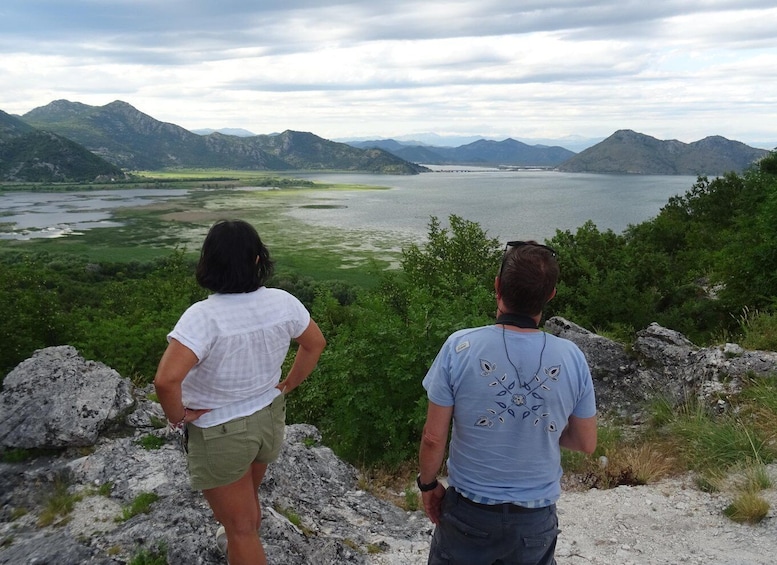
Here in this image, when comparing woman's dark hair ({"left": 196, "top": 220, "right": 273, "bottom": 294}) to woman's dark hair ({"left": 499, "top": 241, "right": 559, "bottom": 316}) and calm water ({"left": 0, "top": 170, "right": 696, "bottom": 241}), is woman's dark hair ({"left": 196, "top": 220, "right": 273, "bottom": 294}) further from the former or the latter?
calm water ({"left": 0, "top": 170, "right": 696, "bottom": 241})

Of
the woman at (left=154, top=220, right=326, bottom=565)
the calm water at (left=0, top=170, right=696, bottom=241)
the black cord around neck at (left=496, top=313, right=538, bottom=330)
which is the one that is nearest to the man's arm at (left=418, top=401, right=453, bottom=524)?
the black cord around neck at (left=496, top=313, right=538, bottom=330)

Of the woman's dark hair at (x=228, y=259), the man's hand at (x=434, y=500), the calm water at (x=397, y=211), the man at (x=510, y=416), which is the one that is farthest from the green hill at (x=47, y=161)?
the man at (x=510, y=416)

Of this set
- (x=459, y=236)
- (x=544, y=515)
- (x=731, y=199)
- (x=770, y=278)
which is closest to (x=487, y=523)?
(x=544, y=515)

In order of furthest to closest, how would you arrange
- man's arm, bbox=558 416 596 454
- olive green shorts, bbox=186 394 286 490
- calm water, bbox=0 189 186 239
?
calm water, bbox=0 189 186 239 < olive green shorts, bbox=186 394 286 490 < man's arm, bbox=558 416 596 454

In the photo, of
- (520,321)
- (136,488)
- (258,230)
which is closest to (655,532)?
(520,321)

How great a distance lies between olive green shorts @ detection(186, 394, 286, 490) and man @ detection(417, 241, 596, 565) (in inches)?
40.3

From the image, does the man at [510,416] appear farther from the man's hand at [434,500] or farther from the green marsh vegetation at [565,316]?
the green marsh vegetation at [565,316]

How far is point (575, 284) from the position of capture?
17.0 meters

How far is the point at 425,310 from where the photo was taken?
25.0 feet

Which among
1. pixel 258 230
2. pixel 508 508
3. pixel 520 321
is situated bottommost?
pixel 258 230

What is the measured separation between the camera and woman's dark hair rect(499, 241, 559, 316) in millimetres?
2422

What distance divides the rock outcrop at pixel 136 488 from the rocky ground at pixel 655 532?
0.57m

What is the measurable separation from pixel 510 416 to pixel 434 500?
732mm

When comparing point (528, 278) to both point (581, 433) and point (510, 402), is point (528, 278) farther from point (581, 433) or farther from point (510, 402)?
point (581, 433)
